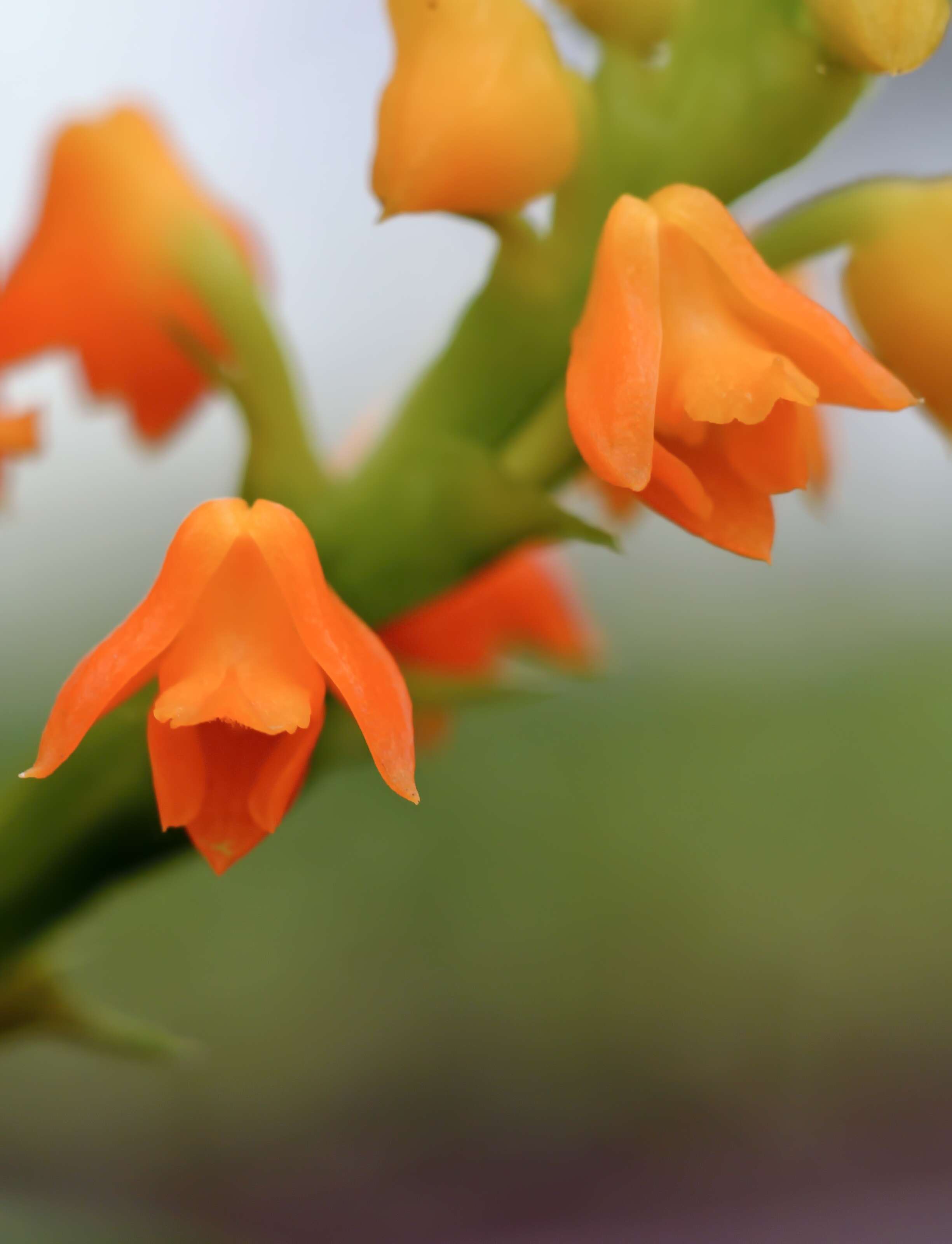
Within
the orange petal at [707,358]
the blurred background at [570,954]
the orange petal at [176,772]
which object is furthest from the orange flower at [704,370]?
the blurred background at [570,954]

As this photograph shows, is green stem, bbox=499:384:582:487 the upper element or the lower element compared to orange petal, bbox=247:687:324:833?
upper

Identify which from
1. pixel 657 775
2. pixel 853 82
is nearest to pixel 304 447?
pixel 853 82

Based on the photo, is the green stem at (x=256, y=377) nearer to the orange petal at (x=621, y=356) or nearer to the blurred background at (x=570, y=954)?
the orange petal at (x=621, y=356)

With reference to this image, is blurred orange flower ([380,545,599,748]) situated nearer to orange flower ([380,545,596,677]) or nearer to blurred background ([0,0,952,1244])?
orange flower ([380,545,596,677])

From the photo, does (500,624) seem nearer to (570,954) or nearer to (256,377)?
(256,377)

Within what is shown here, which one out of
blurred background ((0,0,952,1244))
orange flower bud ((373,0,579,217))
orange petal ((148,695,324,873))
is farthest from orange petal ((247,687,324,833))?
blurred background ((0,0,952,1244))

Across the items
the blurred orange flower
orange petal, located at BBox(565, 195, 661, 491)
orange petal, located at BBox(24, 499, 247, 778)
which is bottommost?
the blurred orange flower

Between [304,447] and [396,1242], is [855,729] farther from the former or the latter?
[304,447]
